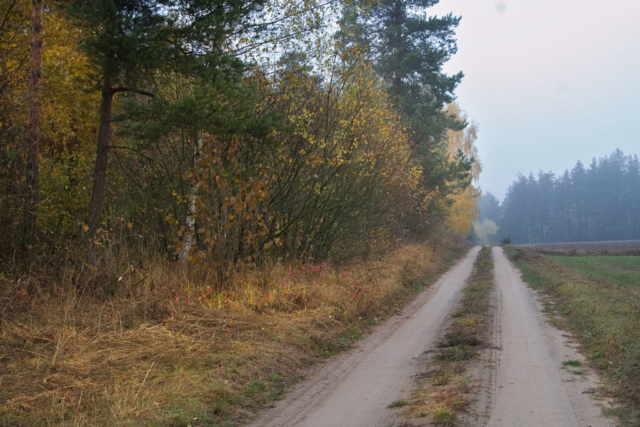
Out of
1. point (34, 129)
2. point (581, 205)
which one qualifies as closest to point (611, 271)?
point (34, 129)

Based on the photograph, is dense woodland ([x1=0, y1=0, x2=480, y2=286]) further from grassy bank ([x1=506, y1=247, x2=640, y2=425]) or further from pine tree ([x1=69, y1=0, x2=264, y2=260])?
grassy bank ([x1=506, y1=247, x2=640, y2=425])

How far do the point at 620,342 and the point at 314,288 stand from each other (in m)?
5.50

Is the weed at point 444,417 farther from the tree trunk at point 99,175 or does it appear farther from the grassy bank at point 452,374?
the tree trunk at point 99,175

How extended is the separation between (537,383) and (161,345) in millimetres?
4614

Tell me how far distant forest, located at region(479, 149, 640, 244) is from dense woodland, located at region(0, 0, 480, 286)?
104216mm

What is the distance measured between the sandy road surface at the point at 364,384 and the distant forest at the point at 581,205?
10844 cm

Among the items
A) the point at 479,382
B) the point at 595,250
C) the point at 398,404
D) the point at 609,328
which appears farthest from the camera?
the point at 595,250

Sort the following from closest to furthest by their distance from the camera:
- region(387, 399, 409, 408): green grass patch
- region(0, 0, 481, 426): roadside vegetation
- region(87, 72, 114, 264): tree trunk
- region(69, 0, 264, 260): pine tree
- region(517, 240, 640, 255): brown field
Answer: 1. region(387, 399, 409, 408): green grass patch
2. region(0, 0, 481, 426): roadside vegetation
3. region(69, 0, 264, 260): pine tree
4. region(87, 72, 114, 264): tree trunk
5. region(517, 240, 640, 255): brown field

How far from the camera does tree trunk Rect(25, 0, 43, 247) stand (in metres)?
7.66

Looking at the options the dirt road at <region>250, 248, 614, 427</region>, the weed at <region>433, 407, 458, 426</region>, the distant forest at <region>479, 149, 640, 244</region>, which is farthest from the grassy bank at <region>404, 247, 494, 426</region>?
the distant forest at <region>479, 149, 640, 244</region>

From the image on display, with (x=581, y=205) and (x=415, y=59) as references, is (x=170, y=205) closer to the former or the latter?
(x=415, y=59)

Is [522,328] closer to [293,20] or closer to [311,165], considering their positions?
[311,165]

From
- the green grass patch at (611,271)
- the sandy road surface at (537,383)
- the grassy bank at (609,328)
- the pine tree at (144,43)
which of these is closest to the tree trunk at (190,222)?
the pine tree at (144,43)

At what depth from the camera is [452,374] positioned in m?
6.59
